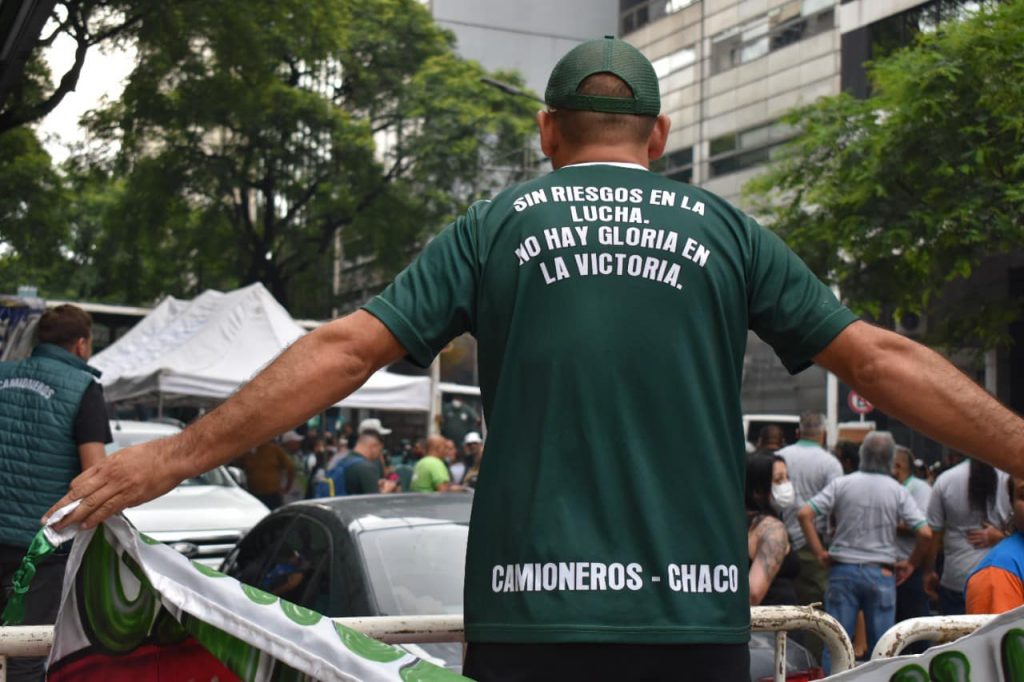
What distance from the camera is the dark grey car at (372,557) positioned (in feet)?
19.3

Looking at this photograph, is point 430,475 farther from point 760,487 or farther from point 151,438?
point 760,487

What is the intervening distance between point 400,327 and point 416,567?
3.93 m

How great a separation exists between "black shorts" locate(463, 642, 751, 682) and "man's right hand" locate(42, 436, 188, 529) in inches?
23.0

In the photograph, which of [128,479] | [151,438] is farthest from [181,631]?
[151,438]

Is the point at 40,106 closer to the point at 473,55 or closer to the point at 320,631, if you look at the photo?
the point at 320,631

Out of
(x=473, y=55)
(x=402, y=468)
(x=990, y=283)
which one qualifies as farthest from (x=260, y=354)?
(x=473, y=55)

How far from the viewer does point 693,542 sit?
217cm

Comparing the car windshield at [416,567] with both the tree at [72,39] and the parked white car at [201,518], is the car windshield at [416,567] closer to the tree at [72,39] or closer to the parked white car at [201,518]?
the parked white car at [201,518]

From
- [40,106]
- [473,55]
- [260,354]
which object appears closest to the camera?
[40,106]

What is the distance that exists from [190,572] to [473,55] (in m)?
46.1

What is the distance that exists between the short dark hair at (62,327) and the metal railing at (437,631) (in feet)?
8.98

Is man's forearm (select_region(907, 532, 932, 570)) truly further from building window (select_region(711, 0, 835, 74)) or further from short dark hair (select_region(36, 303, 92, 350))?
building window (select_region(711, 0, 835, 74))

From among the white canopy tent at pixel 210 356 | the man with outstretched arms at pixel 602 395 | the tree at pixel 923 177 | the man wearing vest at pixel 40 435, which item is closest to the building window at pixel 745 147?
the tree at pixel 923 177

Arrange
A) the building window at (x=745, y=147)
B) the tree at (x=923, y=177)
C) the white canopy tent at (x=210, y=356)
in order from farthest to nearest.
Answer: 1. the building window at (x=745, y=147)
2. the white canopy tent at (x=210, y=356)
3. the tree at (x=923, y=177)
